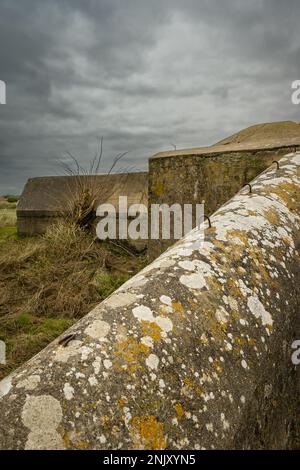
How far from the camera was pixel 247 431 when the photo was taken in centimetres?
124

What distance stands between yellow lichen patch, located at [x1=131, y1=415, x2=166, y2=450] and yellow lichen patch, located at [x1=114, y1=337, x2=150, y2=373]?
16cm

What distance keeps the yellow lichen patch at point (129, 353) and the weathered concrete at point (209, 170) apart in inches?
126

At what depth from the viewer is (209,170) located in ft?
14.2

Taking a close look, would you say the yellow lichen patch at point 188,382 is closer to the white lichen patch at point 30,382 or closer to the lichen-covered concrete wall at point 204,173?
the white lichen patch at point 30,382

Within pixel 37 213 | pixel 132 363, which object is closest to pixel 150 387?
pixel 132 363

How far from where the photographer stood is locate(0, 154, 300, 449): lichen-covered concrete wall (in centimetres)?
102

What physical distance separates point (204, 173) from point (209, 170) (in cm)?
7

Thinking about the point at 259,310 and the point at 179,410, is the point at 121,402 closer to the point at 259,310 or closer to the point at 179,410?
the point at 179,410

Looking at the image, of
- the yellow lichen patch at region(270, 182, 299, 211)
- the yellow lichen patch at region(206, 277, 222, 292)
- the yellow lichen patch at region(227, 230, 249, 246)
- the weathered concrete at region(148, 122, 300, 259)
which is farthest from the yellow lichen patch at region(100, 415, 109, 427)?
the weathered concrete at region(148, 122, 300, 259)

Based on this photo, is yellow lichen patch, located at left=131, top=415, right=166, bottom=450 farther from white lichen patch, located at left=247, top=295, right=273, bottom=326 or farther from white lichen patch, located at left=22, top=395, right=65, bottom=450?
white lichen patch, located at left=247, top=295, right=273, bottom=326

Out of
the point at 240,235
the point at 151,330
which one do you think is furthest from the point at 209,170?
the point at 151,330

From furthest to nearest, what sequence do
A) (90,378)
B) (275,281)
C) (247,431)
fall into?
(275,281), (247,431), (90,378)

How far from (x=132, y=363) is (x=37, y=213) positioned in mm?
7862

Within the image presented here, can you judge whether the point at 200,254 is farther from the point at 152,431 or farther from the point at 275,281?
the point at 152,431
